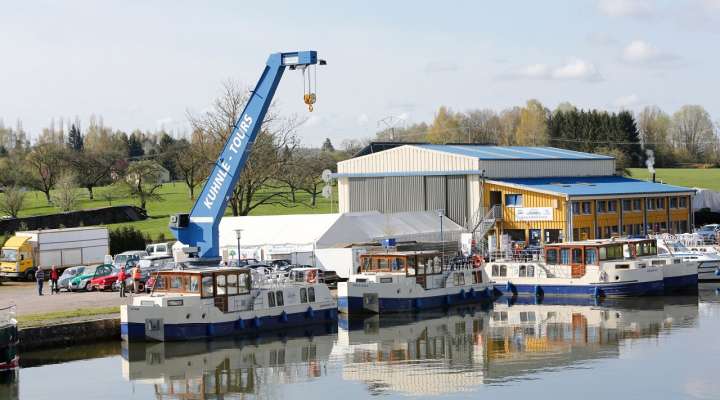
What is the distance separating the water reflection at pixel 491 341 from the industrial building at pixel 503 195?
48.0 ft

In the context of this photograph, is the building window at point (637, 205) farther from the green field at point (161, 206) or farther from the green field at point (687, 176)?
the green field at point (687, 176)

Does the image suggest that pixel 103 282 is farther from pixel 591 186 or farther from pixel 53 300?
pixel 591 186

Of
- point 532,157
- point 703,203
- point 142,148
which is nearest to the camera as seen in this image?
point 532,157

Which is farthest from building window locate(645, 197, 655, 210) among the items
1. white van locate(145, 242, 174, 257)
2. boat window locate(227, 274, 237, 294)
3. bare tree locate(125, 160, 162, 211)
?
bare tree locate(125, 160, 162, 211)

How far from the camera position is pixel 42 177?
114250 mm

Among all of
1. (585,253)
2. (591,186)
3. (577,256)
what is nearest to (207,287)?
(577,256)

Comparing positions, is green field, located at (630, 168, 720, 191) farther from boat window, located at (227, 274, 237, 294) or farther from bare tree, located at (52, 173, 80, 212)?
boat window, located at (227, 274, 237, 294)

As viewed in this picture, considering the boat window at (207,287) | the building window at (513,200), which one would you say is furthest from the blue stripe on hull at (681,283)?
the boat window at (207,287)

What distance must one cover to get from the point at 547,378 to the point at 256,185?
182ft

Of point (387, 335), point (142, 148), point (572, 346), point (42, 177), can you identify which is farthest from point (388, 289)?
point (142, 148)

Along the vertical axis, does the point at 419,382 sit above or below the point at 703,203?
below

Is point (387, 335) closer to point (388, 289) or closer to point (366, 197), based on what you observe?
point (388, 289)

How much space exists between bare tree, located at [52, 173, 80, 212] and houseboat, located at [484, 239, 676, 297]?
178 ft

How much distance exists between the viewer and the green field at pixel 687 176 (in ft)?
421
